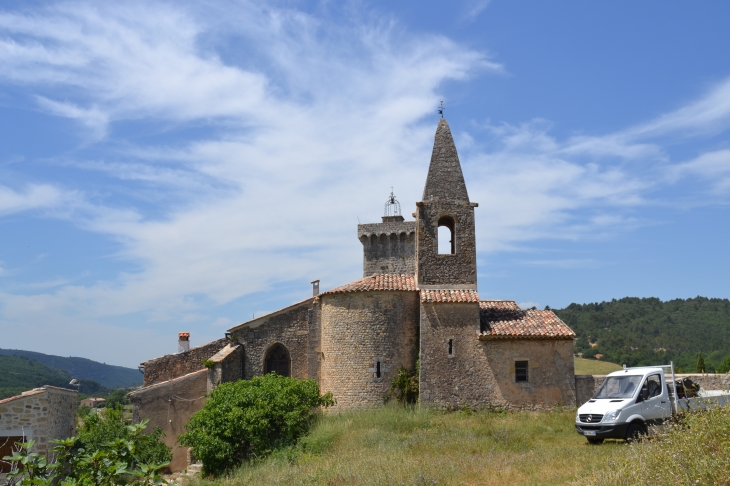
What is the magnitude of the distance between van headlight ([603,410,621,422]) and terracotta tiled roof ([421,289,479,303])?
7.67m

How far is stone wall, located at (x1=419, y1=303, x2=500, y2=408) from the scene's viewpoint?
21.8m

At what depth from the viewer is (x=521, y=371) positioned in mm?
22188

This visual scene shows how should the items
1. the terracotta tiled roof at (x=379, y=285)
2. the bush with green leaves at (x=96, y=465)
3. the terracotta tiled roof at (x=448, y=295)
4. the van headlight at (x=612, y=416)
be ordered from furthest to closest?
the terracotta tiled roof at (x=379, y=285) → the terracotta tiled roof at (x=448, y=295) → the van headlight at (x=612, y=416) → the bush with green leaves at (x=96, y=465)

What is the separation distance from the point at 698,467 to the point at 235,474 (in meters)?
13.9

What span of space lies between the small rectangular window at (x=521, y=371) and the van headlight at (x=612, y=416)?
22.8 ft

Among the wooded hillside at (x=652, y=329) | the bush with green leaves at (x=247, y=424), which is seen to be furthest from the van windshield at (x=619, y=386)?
the wooded hillside at (x=652, y=329)

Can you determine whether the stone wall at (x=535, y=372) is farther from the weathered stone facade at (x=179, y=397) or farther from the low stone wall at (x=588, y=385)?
the weathered stone facade at (x=179, y=397)

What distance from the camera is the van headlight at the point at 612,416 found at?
15007 mm

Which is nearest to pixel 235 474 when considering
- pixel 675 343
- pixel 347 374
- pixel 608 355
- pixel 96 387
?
pixel 347 374

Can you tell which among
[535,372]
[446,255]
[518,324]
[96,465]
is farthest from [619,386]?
[96,465]

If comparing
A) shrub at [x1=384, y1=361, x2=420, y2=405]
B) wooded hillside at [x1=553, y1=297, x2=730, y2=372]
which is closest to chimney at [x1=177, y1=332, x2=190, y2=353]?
shrub at [x1=384, y1=361, x2=420, y2=405]

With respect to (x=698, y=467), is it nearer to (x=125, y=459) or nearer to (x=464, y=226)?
(x=125, y=459)

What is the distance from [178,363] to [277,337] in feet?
→ 15.1

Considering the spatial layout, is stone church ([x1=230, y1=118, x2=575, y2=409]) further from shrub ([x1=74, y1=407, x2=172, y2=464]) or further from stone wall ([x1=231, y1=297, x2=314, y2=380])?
shrub ([x1=74, y1=407, x2=172, y2=464])
